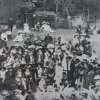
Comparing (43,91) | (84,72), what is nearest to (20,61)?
Answer: (43,91)

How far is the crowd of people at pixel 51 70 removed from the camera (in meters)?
9.37

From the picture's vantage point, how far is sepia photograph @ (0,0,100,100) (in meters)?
9.43

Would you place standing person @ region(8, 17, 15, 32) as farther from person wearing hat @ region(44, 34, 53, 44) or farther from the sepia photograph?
person wearing hat @ region(44, 34, 53, 44)

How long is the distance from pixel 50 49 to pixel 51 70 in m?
0.62

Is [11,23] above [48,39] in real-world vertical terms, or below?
above

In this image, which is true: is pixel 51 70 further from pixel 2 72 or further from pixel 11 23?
pixel 11 23

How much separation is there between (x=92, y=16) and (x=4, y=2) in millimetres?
2637

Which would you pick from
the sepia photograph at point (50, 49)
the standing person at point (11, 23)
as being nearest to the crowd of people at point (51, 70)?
the sepia photograph at point (50, 49)

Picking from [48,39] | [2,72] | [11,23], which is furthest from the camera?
[11,23]

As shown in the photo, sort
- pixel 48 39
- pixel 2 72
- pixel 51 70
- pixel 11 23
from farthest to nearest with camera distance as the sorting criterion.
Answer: pixel 11 23 < pixel 48 39 < pixel 51 70 < pixel 2 72

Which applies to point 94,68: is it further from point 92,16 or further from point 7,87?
point 7,87

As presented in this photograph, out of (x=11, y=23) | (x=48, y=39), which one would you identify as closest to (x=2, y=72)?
(x=11, y=23)

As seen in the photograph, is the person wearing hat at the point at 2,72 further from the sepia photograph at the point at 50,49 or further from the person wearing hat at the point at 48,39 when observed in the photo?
the person wearing hat at the point at 48,39

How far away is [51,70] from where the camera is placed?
9.65 meters
